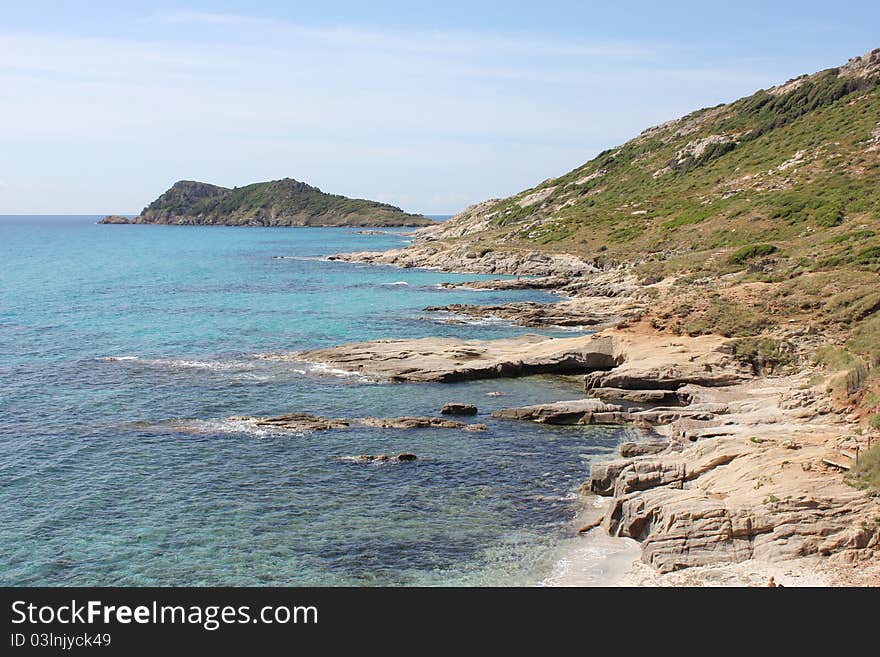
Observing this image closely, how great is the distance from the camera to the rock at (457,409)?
37688mm

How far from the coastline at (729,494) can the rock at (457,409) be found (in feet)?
12.1

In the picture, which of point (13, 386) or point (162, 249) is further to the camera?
point (162, 249)

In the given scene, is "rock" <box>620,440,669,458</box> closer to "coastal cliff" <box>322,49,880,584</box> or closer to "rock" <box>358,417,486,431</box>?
"coastal cliff" <box>322,49,880,584</box>

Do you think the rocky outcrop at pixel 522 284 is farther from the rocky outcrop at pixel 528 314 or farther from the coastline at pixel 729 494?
the coastline at pixel 729 494

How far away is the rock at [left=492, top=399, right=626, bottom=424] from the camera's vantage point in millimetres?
35438

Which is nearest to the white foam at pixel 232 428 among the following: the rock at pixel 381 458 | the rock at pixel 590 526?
the rock at pixel 381 458

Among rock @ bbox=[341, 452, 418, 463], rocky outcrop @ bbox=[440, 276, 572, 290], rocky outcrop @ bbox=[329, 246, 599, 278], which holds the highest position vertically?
rocky outcrop @ bbox=[329, 246, 599, 278]

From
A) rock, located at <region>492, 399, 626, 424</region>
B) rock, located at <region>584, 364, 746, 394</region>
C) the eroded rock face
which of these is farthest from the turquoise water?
the eroded rock face

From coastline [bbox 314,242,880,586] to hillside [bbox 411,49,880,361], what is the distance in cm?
521

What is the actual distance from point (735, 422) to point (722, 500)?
33.6 ft

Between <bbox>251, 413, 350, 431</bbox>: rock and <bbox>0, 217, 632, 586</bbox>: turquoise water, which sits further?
<bbox>251, 413, 350, 431</bbox>: rock

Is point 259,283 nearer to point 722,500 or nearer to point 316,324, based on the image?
point 316,324

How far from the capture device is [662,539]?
68.6 ft

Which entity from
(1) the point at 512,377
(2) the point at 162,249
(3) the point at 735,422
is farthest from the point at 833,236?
(2) the point at 162,249
